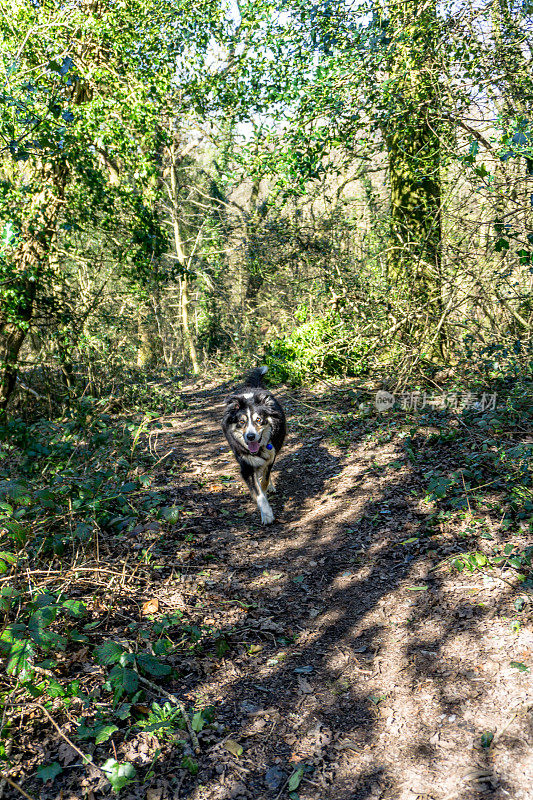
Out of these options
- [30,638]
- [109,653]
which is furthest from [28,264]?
[109,653]

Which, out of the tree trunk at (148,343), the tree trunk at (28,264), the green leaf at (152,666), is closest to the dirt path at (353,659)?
the green leaf at (152,666)

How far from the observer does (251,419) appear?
221 inches

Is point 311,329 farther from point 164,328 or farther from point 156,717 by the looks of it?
point 164,328

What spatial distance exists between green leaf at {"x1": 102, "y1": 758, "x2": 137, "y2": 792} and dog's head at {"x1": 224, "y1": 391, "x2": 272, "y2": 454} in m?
3.47

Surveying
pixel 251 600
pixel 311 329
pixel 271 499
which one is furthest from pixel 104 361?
pixel 251 600

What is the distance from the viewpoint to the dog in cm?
542

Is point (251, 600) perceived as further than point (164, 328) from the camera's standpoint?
No

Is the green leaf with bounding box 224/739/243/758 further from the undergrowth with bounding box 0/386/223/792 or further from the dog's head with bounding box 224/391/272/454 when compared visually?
the dog's head with bounding box 224/391/272/454

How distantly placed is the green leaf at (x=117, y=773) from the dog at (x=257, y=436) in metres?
3.08

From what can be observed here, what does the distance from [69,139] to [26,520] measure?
4.27 meters

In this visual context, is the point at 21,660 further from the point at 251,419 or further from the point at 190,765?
the point at 251,419

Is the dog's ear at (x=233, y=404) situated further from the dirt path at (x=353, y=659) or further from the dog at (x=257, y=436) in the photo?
the dirt path at (x=353, y=659)

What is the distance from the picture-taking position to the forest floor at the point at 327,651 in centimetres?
229

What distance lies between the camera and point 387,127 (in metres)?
6.09
